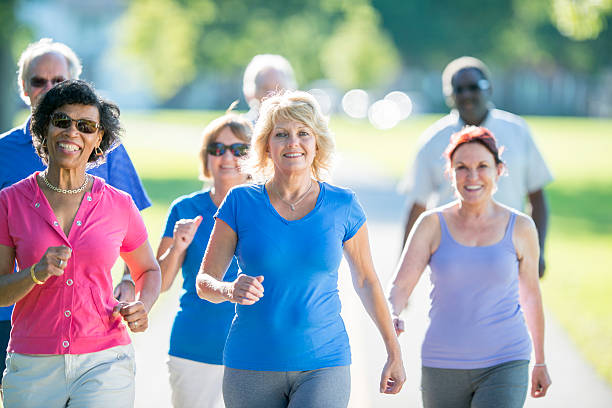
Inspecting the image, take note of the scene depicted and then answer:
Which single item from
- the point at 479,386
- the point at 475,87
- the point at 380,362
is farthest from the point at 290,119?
the point at 380,362

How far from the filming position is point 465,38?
252 ft

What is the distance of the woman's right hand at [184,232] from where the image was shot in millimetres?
5418

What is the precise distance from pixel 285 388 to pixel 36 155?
73.8 inches

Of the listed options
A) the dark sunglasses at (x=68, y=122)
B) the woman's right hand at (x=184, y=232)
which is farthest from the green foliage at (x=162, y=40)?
the dark sunglasses at (x=68, y=122)

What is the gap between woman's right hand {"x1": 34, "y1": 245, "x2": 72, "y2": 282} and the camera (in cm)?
388

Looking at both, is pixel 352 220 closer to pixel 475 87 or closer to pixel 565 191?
pixel 475 87

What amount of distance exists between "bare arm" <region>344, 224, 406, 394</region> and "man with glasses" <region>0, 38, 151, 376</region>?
1.12 meters

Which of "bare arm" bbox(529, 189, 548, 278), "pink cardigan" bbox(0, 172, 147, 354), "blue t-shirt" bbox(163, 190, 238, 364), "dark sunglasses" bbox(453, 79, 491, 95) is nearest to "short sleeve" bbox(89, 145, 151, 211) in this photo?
"blue t-shirt" bbox(163, 190, 238, 364)

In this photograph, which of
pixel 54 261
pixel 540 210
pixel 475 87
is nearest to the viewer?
pixel 54 261

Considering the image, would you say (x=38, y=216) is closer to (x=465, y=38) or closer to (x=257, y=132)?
(x=257, y=132)

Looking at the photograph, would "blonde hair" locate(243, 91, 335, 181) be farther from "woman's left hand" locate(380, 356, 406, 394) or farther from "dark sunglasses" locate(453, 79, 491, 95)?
"dark sunglasses" locate(453, 79, 491, 95)

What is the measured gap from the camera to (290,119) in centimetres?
471

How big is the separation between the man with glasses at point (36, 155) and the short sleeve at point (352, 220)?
113cm

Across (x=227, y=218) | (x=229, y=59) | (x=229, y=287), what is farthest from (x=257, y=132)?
(x=229, y=59)
